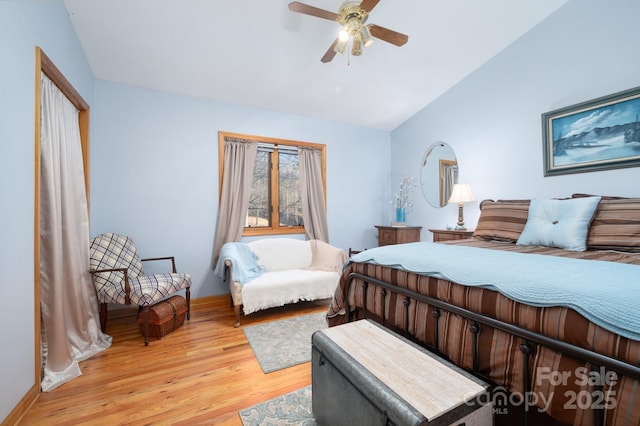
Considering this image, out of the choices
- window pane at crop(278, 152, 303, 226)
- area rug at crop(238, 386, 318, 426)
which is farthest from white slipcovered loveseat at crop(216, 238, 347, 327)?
area rug at crop(238, 386, 318, 426)

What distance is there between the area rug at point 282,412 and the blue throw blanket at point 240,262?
1.33 meters

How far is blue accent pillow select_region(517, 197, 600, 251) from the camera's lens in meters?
1.92

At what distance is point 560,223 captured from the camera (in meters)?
2.03

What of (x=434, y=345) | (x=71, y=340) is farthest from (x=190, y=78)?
(x=434, y=345)

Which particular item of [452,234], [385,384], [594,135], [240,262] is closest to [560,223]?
[594,135]

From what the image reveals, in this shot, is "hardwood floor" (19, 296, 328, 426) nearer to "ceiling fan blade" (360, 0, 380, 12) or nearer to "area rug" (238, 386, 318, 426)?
"area rug" (238, 386, 318, 426)

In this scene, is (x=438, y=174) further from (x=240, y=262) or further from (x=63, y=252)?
(x=63, y=252)

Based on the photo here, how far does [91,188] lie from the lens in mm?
→ 2895

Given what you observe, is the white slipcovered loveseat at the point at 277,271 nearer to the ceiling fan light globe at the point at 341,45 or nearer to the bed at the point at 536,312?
the bed at the point at 536,312

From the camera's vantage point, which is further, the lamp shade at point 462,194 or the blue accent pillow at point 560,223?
the lamp shade at point 462,194

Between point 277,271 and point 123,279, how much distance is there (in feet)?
5.14

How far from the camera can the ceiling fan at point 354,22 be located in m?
1.90

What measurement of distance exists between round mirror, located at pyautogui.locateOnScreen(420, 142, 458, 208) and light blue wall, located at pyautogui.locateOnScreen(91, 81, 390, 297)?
6.33 feet

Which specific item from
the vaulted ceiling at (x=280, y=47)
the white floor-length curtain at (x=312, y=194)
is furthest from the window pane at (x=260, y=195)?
the vaulted ceiling at (x=280, y=47)
